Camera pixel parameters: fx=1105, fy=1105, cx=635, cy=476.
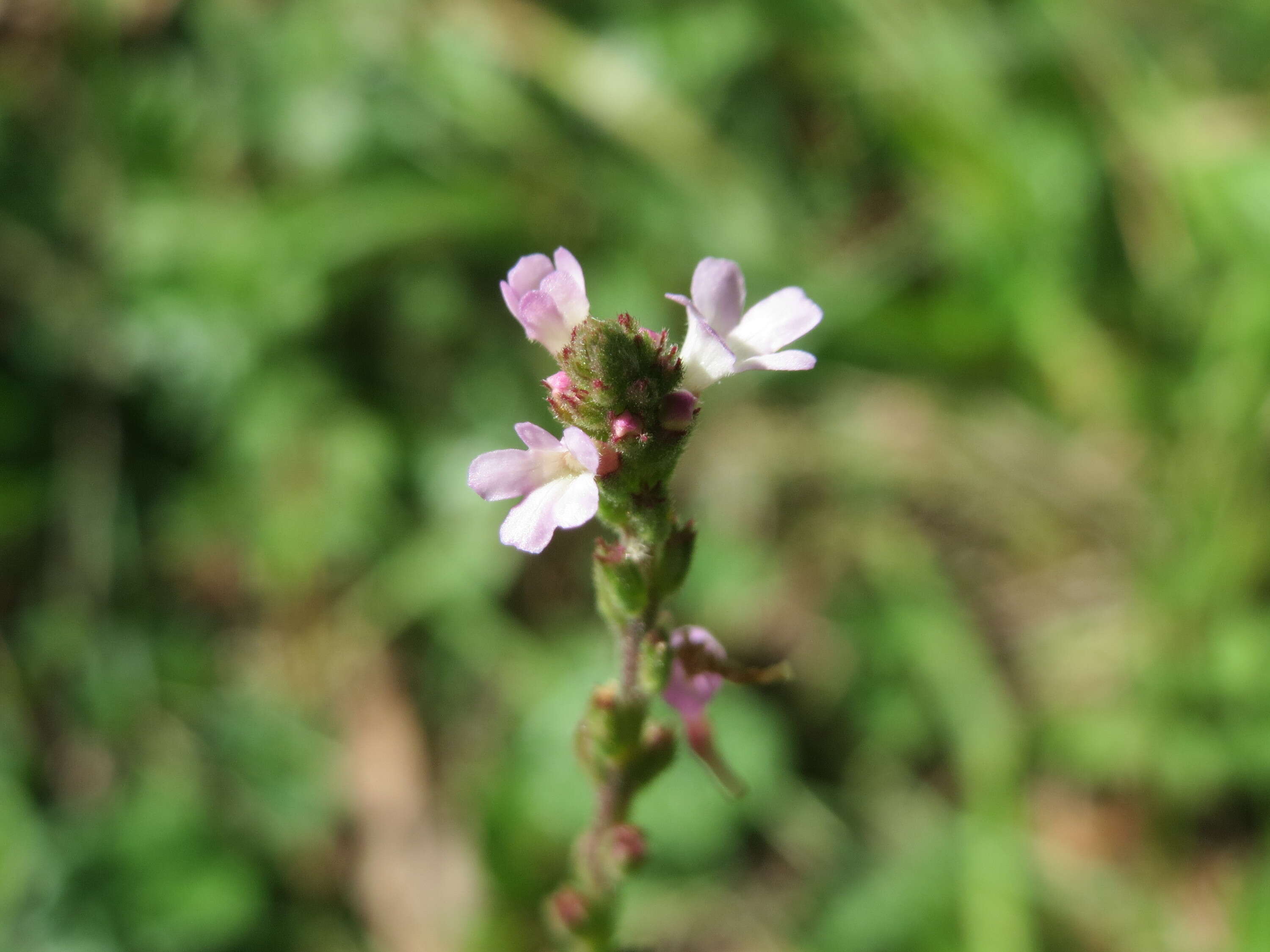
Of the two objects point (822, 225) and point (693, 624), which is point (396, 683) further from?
point (822, 225)

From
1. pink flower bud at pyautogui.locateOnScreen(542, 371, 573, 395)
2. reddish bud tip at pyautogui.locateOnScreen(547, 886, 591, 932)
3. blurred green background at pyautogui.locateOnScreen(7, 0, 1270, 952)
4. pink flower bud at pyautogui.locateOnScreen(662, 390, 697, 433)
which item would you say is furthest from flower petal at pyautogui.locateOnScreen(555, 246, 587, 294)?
blurred green background at pyautogui.locateOnScreen(7, 0, 1270, 952)

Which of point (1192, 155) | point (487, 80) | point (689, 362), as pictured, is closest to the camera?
point (689, 362)

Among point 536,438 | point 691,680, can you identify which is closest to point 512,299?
point 536,438

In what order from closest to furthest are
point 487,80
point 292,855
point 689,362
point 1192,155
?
point 689,362
point 292,855
point 1192,155
point 487,80

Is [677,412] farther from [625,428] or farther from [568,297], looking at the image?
[568,297]

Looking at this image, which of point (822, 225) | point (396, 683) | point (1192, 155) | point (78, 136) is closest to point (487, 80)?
point (822, 225)

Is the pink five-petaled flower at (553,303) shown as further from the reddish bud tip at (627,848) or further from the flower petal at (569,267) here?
the reddish bud tip at (627,848)
